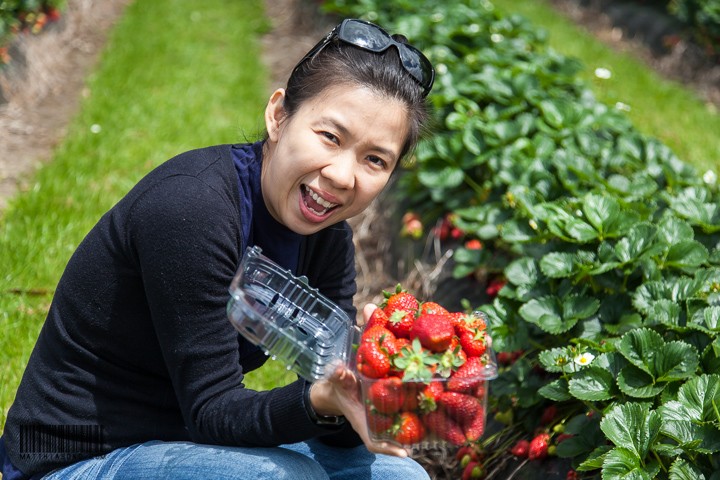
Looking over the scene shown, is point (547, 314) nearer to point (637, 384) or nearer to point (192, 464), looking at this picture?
point (637, 384)

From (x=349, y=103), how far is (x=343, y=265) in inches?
18.1

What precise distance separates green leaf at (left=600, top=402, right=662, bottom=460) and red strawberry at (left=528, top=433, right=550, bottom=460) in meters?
0.36

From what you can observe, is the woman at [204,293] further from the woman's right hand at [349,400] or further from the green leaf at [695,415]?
the green leaf at [695,415]

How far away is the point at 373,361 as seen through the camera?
4.57 feet

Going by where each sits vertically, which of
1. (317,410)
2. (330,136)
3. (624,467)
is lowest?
(624,467)

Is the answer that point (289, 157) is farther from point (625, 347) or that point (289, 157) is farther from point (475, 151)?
point (475, 151)

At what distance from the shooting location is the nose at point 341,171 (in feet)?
5.39

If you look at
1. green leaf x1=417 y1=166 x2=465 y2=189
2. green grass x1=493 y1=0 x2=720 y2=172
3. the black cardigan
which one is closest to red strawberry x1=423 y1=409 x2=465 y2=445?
the black cardigan

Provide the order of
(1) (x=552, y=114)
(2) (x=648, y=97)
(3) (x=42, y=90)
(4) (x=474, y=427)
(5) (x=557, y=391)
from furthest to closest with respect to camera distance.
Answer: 1. (2) (x=648, y=97)
2. (3) (x=42, y=90)
3. (1) (x=552, y=114)
4. (5) (x=557, y=391)
5. (4) (x=474, y=427)

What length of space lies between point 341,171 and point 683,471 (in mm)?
911

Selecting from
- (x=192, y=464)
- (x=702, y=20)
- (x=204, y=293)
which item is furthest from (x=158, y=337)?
(x=702, y=20)

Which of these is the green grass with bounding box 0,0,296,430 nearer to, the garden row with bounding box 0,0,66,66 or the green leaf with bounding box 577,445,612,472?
the garden row with bounding box 0,0,66,66

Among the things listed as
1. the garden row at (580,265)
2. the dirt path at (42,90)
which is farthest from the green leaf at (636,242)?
the dirt path at (42,90)

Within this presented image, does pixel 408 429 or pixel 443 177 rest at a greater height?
pixel 408 429
